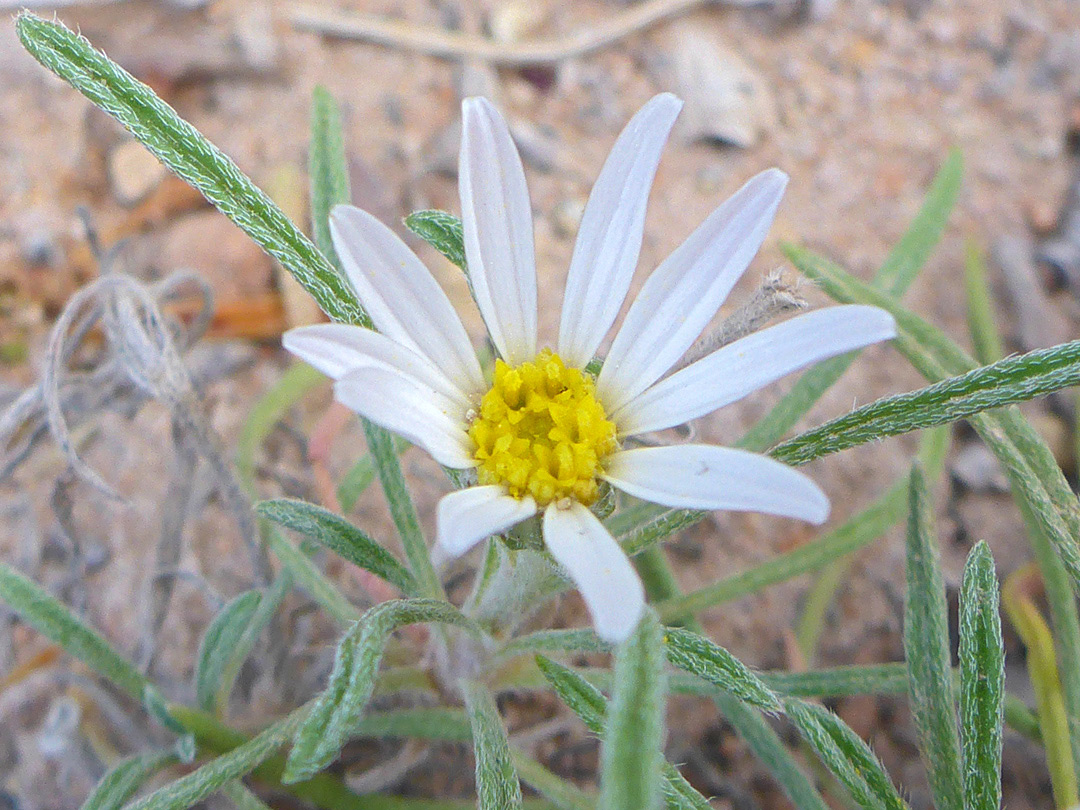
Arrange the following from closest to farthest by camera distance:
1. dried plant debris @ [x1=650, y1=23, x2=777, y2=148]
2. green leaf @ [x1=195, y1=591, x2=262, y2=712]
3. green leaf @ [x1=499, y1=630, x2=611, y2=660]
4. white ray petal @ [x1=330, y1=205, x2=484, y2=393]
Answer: white ray petal @ [x1=330, y1=205, x2=484, y2=393], green leaf @ [x1=499, y1=630, x2=611, y2=660], green leaf @ [x1=195, y1=591, x2=262, y2=712], dried plant debris @ [x1=650, y1=23, x2=777, y2=148]

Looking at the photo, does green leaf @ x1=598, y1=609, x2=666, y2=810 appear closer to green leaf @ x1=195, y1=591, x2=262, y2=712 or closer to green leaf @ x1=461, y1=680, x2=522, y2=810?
green leaf @ x1=461, y1=680, x2=522, y2=810

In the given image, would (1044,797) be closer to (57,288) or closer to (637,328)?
(637,328)

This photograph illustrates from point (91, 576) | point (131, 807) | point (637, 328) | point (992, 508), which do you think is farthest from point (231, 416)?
point (992, 508)

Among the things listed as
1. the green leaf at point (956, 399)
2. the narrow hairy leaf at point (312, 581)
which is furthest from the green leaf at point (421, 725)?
the green leaf at point (956, 399)

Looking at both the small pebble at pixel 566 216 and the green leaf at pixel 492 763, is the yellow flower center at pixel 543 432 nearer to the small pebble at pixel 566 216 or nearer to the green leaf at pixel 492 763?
the green leaf at pixel 492 763

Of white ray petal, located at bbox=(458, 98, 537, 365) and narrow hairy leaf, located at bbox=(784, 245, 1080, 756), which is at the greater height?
narrow hairy leaf, located at bbox=(784, 245, 1080, 756)

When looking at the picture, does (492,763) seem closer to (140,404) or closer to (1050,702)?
(1050,702)

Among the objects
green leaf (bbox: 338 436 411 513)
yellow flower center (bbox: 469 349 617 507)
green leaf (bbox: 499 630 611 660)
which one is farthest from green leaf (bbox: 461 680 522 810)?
green leaf (bbox: 338 436 411 513)

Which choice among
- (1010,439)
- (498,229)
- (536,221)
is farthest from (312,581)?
(536,221)
